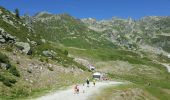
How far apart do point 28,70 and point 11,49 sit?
30.1 feet

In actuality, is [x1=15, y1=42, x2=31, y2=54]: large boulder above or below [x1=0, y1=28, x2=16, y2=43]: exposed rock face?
below

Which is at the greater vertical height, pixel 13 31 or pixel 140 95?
pixel 13 31

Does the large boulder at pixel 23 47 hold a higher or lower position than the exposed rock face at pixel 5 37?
lower

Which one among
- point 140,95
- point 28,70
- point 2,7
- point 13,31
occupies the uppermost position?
point 2,7

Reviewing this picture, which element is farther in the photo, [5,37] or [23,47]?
[23,47]

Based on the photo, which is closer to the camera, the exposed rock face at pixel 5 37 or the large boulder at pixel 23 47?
the exposed rock face at pixel 5 37

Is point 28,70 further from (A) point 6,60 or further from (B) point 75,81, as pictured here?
(B) point 75,81

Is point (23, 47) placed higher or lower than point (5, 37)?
lower

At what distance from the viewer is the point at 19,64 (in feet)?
237

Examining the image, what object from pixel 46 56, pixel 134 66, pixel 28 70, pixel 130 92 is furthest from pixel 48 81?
pixel 134 66

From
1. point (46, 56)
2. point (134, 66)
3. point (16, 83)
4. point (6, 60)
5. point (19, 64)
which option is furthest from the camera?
point (134, 66)

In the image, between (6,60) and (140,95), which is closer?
(6,60)

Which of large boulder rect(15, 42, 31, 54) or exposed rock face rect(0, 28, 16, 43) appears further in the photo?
large boulder rect(15, 42, 31, 54)

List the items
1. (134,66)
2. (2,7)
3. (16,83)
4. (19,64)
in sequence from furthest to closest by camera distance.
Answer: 1. (134,66)
2. (2,7)
3. (19,64)
4. (16,83)
